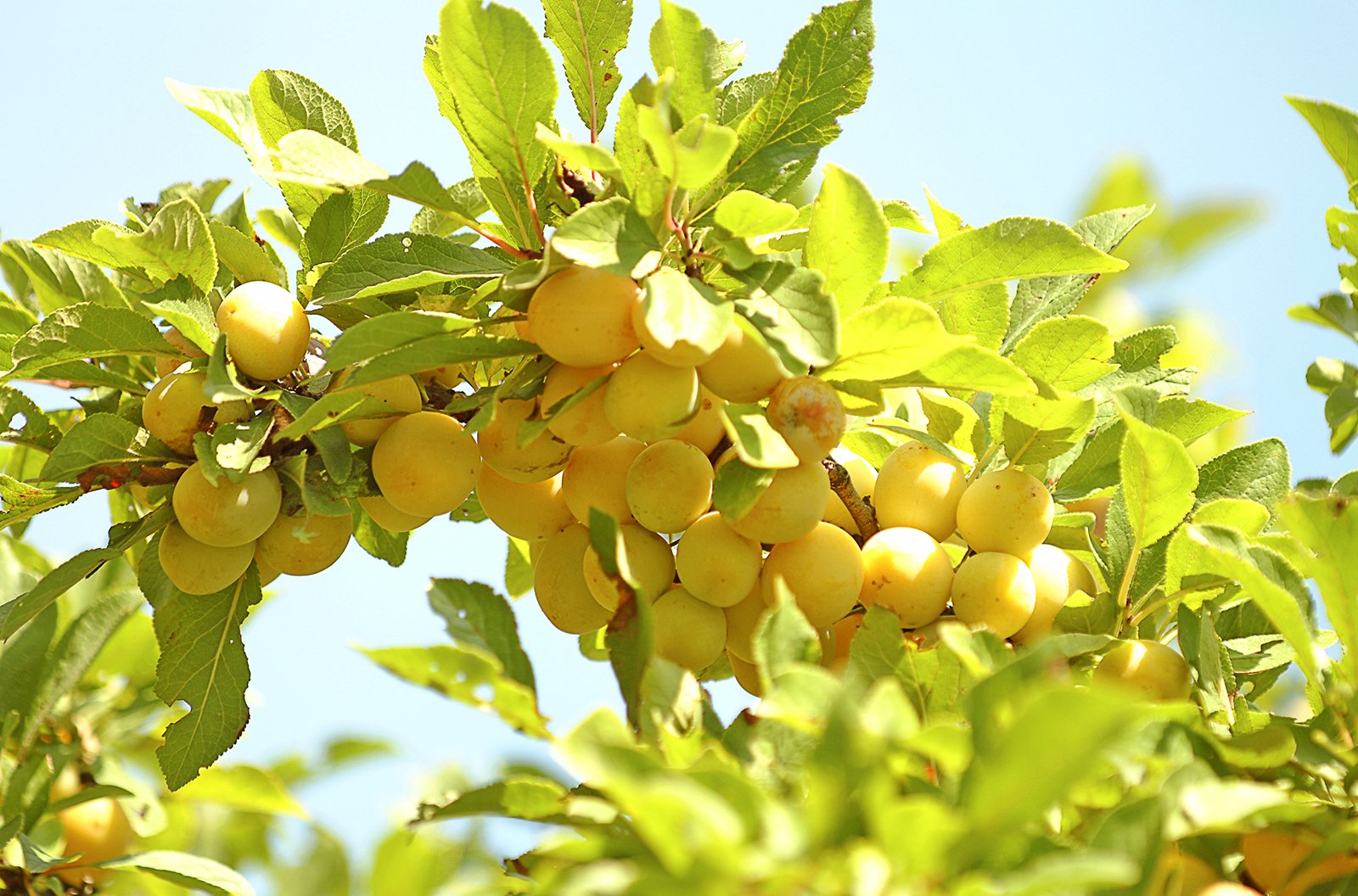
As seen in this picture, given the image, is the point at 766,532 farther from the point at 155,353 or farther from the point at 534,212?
the point at 155,353

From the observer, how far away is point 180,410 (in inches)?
47.9

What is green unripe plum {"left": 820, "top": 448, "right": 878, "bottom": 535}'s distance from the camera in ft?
4.35

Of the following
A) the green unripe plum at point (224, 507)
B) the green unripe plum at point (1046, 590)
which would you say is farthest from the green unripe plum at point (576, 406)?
the green unripe plum at point (1046, 590)

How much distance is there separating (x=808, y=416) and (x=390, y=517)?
506 millimetres

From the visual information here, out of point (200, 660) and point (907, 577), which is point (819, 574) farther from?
point (200, 660)

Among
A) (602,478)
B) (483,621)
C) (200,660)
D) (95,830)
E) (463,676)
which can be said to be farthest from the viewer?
(95,830)

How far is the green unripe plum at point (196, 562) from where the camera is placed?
4.12 feet

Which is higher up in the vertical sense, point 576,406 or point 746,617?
point 576,406

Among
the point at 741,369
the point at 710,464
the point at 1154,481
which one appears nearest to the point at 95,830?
the point at 710,464

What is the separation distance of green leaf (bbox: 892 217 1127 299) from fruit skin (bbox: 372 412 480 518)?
0.47m

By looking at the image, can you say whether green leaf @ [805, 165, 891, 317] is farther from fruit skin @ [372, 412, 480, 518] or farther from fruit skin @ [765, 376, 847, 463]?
fruit skin @ [372, 412, 480, 518]

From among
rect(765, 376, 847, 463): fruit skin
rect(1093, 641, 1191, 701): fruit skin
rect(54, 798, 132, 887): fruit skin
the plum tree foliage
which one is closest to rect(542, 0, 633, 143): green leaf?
the plum tree foliage

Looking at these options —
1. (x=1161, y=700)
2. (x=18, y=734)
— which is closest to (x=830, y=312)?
(x=1161, y=700)

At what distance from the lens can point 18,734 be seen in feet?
5.82
